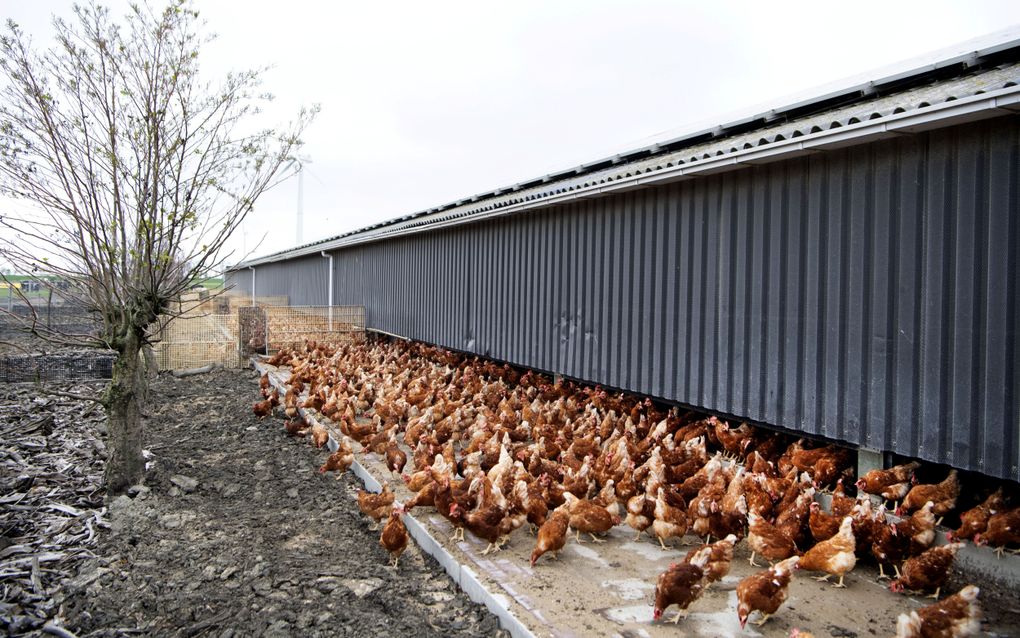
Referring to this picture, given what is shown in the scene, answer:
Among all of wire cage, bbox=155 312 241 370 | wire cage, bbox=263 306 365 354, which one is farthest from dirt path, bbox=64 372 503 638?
wire cage, bbox=263 306 365 354

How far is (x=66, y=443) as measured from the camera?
363 inches

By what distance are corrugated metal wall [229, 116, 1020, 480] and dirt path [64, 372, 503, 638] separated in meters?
3.77

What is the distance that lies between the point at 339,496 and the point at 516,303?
202 inches

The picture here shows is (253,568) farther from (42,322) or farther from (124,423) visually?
(42,322)

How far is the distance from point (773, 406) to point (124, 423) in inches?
275

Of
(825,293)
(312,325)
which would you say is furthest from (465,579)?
(312,325)

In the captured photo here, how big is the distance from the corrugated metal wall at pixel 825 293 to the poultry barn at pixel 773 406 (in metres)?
0.02

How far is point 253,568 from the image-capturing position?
5.34 metres

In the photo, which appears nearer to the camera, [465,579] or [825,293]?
[465,579]

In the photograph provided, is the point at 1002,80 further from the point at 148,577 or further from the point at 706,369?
the point at 148,577

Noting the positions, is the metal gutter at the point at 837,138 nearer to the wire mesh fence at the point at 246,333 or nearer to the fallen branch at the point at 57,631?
the fallen branch at the point at 57,631

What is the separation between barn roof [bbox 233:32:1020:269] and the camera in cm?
474

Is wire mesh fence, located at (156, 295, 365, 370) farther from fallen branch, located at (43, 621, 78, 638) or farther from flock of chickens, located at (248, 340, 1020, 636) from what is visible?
fallen branch, located at (43, 621, 78, 638)

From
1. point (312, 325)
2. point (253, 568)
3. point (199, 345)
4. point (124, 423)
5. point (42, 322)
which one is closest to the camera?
point (253, 568)
